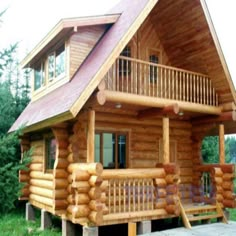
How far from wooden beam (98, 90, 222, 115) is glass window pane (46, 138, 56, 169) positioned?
2.80 meters

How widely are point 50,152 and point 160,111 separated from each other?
363cm

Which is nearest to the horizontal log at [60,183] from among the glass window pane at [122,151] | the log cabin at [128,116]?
the log cabin at [128,116]

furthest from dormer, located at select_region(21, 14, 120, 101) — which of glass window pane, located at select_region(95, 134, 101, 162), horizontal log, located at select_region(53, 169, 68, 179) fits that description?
horizontal log, located at select_region(53, 169, 68, 179)

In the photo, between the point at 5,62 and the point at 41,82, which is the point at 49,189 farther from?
the point at 5,62

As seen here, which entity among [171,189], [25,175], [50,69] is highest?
[50,69]

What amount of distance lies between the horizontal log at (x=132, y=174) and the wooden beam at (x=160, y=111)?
1.62 meters

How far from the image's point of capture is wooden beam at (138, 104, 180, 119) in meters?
10.0

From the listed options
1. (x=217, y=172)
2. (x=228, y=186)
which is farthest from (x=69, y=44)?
(x=228, y=186)

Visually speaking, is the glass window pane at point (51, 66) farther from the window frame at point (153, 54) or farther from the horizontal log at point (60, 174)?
the horizontal log at point (60, 174)

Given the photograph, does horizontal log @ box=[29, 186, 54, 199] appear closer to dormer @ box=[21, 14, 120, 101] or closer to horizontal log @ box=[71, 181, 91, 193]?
horizontal log @ box=[71, 181, 91, 193]

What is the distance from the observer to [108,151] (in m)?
11.4

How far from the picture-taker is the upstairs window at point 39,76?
13.6m

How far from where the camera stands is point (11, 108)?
16312 mm

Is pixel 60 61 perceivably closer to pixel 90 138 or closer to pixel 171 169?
pixel 90 138
